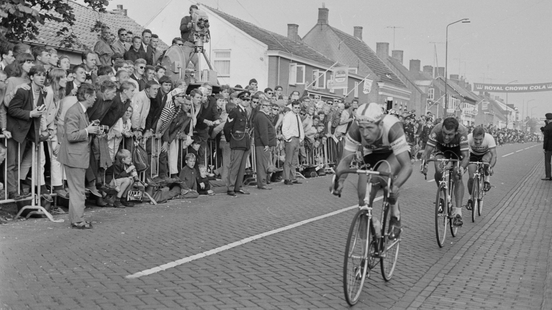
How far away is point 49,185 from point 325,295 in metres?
6.73

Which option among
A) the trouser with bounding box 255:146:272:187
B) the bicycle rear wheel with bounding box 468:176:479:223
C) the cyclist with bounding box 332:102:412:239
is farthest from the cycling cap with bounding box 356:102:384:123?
the trouser with bounding box 255:146:272:187

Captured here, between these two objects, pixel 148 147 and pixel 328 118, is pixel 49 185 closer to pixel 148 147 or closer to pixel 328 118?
pixel 148 147

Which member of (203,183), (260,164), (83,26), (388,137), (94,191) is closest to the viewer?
(388,137)

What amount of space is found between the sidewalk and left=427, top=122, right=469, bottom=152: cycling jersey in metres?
1.48

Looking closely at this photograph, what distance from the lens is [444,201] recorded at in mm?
10406

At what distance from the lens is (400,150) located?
7.47 m

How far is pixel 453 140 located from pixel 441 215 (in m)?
A: 1.28

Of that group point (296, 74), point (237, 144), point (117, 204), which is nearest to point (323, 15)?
point (296, 74)

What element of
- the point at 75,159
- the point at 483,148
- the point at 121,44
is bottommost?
the point at 75,159

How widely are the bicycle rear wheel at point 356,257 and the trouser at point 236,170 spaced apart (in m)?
9.18

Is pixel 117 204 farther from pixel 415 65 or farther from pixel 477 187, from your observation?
pixel 415 65

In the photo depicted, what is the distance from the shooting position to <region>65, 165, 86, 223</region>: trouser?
Result: 34.3 feet

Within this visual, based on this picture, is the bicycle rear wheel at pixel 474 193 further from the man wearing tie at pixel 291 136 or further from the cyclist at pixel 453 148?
the man wearing tie at pixel 291 136

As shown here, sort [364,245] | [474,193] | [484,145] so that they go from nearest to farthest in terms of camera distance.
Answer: [364,245]
[474,193]
[484,145]
